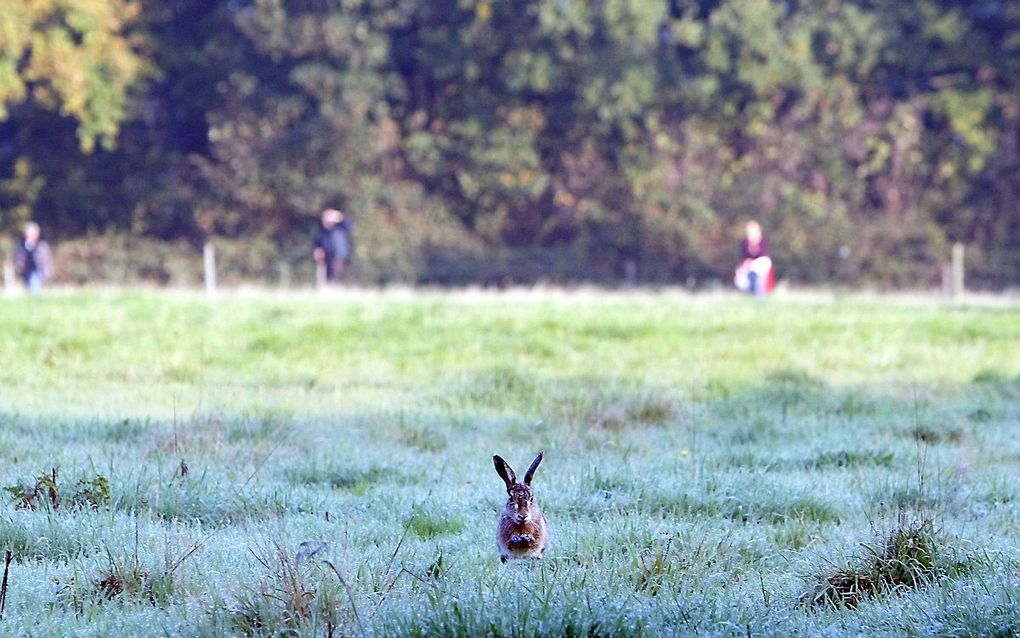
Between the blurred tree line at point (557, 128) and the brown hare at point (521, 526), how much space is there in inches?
1278

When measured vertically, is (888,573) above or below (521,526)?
below

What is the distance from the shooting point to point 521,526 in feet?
15.9

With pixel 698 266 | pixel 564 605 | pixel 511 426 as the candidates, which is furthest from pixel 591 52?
pixel 564 605

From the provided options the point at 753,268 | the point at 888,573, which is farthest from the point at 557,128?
the point at 888,573

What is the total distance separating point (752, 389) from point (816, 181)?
2821 cm

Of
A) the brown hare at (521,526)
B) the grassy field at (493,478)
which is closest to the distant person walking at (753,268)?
the grassy field at (493,478)

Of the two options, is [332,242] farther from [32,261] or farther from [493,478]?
[493,478]

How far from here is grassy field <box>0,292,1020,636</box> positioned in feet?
14.9

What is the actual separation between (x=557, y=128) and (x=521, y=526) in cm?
3521

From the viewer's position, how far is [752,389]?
37.8ft

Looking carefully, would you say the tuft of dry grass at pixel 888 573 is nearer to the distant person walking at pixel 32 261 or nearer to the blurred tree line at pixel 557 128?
the distant person walking at pixel 32 261

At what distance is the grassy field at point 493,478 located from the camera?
4555 millimetres

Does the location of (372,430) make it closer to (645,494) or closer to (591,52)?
(645,494)

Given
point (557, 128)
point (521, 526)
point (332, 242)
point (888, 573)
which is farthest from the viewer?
point (557, 128)
